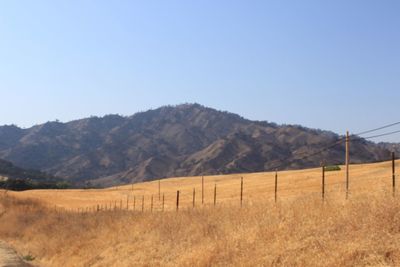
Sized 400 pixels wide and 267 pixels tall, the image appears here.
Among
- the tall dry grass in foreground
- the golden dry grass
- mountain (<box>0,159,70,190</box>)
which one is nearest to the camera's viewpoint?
the tall dry grass in foreground

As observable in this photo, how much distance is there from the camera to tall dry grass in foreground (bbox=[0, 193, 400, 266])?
11820 millimetres

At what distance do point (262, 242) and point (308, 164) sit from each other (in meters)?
156

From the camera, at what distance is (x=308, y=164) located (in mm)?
167625

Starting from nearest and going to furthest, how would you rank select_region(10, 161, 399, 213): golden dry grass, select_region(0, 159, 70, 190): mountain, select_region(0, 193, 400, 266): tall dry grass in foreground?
select_region(0, 193, 400, 266): tall dry grass in foreground
select_region(10, 161, 399, 213): golden dry grass
select_region(0, 159, 70, 190): mountain

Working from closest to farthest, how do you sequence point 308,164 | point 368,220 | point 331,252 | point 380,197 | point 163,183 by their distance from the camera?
1. point 331,252
2. point 368,220
3. point 380,197
4. point 163,183
5. point 308,164

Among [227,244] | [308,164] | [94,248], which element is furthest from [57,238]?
[308,164]

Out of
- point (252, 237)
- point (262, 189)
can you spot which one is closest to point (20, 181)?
point (262, 189)

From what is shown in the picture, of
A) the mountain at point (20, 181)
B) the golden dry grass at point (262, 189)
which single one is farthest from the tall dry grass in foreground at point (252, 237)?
the mountain at point (20, 181)

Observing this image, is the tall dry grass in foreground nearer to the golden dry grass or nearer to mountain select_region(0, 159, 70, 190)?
the golden dry grass

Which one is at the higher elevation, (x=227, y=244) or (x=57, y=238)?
(x=227, y=244)

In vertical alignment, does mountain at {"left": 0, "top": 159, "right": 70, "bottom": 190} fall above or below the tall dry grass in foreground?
below

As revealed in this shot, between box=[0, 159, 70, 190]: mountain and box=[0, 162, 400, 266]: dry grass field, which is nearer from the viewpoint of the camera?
box=[0, 162, 400, 266]: dry grass field

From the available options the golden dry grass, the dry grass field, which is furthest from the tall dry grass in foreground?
the golden dry grass

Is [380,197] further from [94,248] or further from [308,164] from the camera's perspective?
[308,164]
